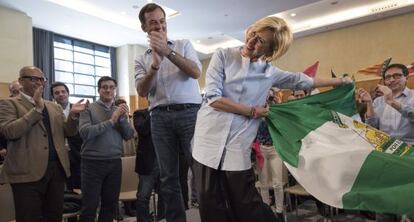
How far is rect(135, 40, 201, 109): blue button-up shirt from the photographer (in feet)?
6.61

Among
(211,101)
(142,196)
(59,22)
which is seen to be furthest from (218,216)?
(59,22)

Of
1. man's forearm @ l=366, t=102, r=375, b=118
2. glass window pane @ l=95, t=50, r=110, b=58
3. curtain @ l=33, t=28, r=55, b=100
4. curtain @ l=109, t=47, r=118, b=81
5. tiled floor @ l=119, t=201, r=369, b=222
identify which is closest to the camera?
man's forearm @ l=366, t=102, r=375, b=118

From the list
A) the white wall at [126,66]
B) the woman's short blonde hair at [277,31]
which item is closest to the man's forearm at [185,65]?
the woman's short blonde hair at [277,31]

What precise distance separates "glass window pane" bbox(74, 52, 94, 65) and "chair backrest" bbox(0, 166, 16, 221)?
9.18 metres

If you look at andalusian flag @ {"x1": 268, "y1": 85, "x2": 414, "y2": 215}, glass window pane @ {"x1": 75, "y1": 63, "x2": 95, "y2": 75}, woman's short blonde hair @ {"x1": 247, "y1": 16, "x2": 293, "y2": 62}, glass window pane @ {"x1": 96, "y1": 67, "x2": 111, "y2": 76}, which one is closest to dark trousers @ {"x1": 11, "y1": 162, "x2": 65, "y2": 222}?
andalusian flag @ {"x1": 268, "y1": 85, "x2": 414, "y2": 215}

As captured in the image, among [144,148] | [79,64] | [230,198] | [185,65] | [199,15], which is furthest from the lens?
[79,64]

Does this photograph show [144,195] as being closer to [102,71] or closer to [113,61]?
[102,71]

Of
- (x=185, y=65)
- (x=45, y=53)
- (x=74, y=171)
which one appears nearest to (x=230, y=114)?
(x=185, y=65)

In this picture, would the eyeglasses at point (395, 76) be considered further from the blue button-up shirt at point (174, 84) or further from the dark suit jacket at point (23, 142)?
the dark suit jacket at point (23, 142)

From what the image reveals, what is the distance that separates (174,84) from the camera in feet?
6.68

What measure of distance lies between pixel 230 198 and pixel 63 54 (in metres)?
10.6

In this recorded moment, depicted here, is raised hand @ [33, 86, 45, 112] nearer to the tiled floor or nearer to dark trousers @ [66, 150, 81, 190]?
dark trousers @ [66, 150, 81, 190]

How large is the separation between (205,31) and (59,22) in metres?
4.26

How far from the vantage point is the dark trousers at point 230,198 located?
67.1 inches
